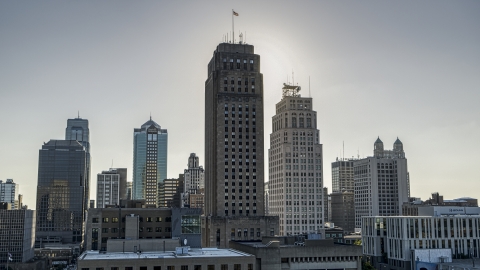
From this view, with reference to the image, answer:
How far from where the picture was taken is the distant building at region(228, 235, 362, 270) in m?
121

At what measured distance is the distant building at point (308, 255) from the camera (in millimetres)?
121375

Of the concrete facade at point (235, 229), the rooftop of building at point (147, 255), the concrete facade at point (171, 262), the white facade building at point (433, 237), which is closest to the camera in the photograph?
the concrete facade at point (171, 262)

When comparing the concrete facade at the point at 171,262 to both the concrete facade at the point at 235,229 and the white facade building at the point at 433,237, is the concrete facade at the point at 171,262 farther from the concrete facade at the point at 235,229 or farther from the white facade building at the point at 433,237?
the white facade building at the point at 433,237

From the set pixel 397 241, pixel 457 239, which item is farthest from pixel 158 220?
pixel 457 239

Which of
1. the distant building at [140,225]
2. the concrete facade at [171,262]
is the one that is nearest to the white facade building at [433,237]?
the distant building at [140,225]

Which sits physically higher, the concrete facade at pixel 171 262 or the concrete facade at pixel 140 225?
the concrete facade at pixel 140 225

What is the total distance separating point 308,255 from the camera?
12419 centimetres

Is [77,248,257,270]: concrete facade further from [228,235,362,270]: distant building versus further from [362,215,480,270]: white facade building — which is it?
[362,215,480,270]: white facade building

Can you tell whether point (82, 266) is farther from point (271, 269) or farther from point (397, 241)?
point (397, 241)

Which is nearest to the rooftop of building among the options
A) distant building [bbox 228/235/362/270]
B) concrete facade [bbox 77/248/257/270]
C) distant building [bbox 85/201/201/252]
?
concrete facade [bbox 77/248/257/270]

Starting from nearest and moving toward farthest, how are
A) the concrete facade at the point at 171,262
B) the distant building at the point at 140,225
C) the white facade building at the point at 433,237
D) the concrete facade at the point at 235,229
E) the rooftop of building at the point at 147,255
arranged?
the concrete facade at the point at 171,262, the rooftop of building at the point at 147,255, the distant building at the point at 140,225, the white facade building at the point at 433,237, the concrete facade at the point at 235,229

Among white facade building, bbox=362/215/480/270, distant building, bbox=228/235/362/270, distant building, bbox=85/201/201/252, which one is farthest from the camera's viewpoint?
white facade building, bbox=362/215/480/270

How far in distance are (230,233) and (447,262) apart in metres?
70.1

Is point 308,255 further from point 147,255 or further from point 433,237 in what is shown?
point 433,237
